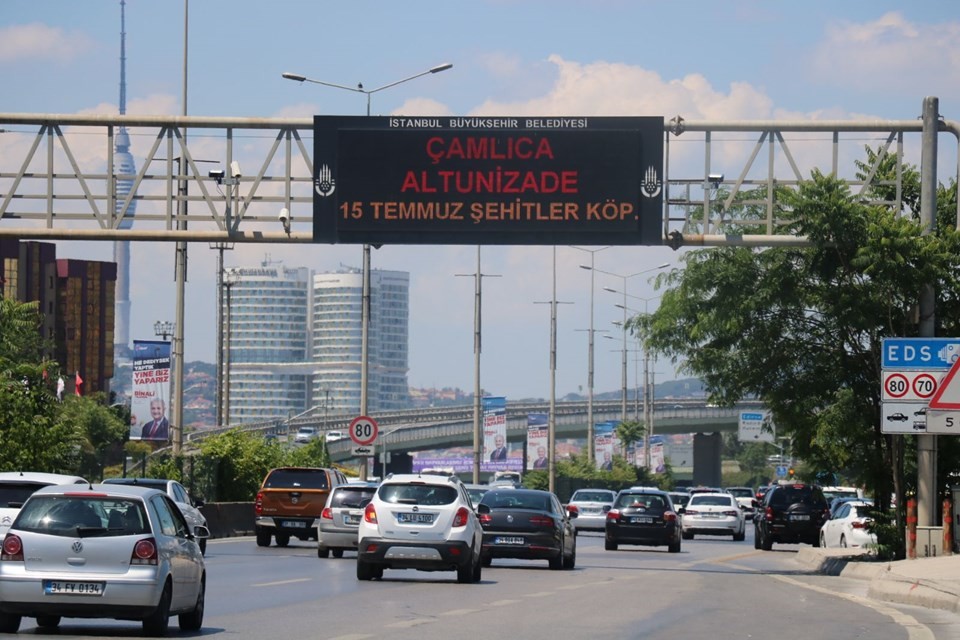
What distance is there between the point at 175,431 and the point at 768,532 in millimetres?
16494

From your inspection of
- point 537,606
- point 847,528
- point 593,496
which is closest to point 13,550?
point 537,606

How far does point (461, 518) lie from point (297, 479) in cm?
1466

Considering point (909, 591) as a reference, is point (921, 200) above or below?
above

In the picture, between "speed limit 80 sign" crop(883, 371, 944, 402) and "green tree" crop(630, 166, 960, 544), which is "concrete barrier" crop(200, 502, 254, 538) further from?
"speed limit 80 sign" crop(883, 371, 944, 402)

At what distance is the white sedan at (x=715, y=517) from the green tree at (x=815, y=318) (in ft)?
69.6

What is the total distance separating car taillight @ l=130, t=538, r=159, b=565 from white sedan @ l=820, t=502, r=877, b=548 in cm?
2487

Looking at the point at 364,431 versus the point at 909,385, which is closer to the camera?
the point at 909,385

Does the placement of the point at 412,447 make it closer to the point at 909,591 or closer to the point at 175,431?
the point at 175,431

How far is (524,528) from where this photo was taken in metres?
31.8

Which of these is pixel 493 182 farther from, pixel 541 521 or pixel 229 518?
pixel 229 518

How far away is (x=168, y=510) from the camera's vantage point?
16.7 meters

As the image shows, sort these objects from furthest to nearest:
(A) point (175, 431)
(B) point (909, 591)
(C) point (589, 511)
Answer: (C) point (589, 511) → (A) point (175, 431) → (B) point (909, 591)

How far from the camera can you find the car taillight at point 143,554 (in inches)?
603

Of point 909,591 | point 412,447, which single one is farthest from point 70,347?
point 909,591
